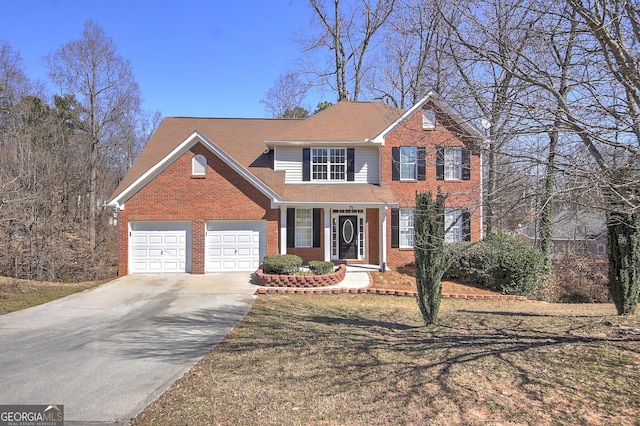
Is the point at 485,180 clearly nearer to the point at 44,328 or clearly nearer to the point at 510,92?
the point at 510,92

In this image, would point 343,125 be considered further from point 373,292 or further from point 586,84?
point 586,84

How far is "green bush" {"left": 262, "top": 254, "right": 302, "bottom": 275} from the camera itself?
1323 cm

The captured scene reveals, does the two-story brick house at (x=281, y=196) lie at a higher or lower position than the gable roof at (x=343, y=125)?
lower

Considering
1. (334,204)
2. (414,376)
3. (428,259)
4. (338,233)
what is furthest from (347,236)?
(414,376)

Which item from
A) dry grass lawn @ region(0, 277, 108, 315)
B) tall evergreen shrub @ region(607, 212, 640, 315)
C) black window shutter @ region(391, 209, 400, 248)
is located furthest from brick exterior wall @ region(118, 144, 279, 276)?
tall evergreen shrub @ region(607, 212, 640, 315)

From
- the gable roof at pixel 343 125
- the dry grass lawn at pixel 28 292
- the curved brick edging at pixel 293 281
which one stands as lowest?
the dry grass lawn at pixel 28 292

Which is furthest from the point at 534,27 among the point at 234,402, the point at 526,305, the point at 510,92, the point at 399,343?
the point at 526,305

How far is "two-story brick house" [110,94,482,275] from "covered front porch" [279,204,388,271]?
0.04m

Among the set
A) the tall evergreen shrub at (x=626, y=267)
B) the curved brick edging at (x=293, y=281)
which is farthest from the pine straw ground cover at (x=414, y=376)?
the curved brick edging at (x=293, y=281)

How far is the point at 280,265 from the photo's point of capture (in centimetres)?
1320

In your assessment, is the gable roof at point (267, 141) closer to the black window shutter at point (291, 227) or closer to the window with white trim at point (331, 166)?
the window with white trim at point (331, 166)

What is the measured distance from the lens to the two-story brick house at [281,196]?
15.0m

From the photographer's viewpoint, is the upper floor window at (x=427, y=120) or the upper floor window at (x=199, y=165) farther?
the upper floor window at (x=199, y=165)

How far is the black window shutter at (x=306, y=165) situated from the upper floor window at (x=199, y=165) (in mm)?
4358
